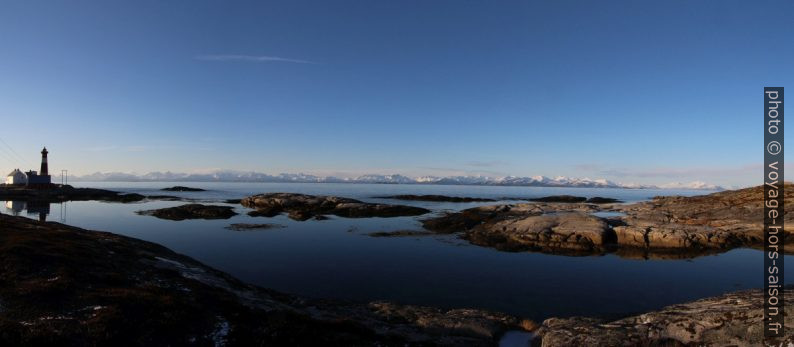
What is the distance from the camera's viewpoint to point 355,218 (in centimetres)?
6550

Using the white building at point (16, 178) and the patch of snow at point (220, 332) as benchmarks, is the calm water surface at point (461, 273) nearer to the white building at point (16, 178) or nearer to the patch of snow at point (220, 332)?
the patch of snow at point (220, 332)

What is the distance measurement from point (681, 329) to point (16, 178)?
17658 cm

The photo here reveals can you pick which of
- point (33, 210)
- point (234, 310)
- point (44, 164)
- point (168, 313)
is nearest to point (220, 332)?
point (168, 313)

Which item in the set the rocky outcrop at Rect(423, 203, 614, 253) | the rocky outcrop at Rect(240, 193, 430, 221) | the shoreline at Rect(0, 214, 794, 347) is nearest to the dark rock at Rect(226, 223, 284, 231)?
the rocky outcrop at Rect(240, 193, 430, 221)

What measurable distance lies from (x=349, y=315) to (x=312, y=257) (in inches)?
685

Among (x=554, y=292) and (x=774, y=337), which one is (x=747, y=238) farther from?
(x=774, y=337)

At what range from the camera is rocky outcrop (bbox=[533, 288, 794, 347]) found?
488 inches

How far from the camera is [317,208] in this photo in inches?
3083

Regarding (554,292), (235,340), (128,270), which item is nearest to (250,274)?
(128,270)

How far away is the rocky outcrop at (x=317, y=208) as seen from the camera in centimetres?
7025

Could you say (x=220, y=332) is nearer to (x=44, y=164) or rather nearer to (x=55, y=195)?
(x=55, y=195)

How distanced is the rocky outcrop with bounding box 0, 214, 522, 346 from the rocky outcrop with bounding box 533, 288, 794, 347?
9.46ft

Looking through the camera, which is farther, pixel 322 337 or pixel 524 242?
pixel 524 242

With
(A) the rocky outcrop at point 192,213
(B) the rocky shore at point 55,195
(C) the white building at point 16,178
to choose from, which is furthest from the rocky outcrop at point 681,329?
(C) the white building at point 16,178
